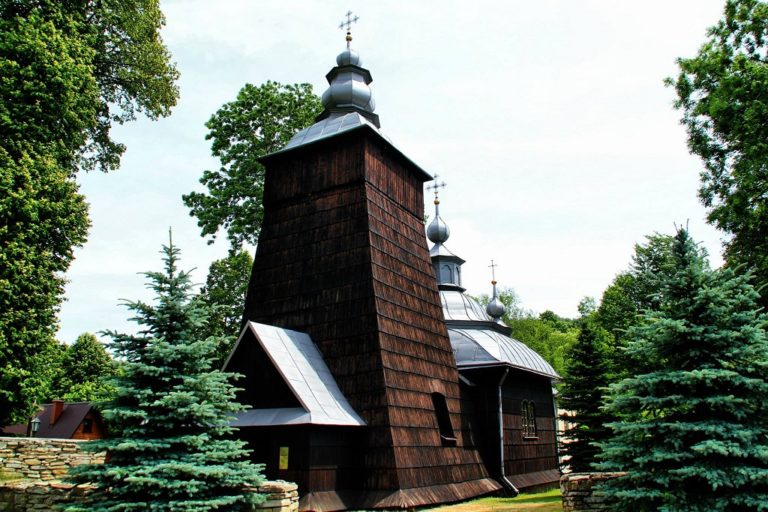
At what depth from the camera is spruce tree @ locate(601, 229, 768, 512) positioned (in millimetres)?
7840

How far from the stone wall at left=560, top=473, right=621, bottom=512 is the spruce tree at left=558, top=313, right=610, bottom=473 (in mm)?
5319

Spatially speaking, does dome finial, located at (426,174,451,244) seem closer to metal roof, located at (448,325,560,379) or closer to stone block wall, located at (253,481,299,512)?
metal roof, located at (448,325,560,379)

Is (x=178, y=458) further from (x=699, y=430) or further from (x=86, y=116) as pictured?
(x=86, y=116)

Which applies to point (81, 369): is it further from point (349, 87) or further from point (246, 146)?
point (349, 87)

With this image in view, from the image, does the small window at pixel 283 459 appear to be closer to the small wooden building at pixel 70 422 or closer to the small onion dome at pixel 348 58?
the small onion dome at pixel 348 58

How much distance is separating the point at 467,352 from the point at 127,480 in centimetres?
1132

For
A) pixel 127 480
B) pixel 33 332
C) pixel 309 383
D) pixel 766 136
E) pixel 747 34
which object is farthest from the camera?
pixel 747 34

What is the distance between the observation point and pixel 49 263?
13.6 m

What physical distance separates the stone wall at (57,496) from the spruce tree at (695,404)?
190 inches

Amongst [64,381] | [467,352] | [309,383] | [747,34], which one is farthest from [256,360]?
[64,381]

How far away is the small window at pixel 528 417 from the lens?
18.4 meters

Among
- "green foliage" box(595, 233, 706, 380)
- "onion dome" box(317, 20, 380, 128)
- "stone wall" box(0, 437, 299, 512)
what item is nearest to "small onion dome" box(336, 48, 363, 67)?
"onion dome" box(317, 20, 380, 128)

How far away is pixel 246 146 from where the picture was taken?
22.4 metres

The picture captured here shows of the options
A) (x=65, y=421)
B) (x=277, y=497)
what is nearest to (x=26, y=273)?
(x=277, y=497)
